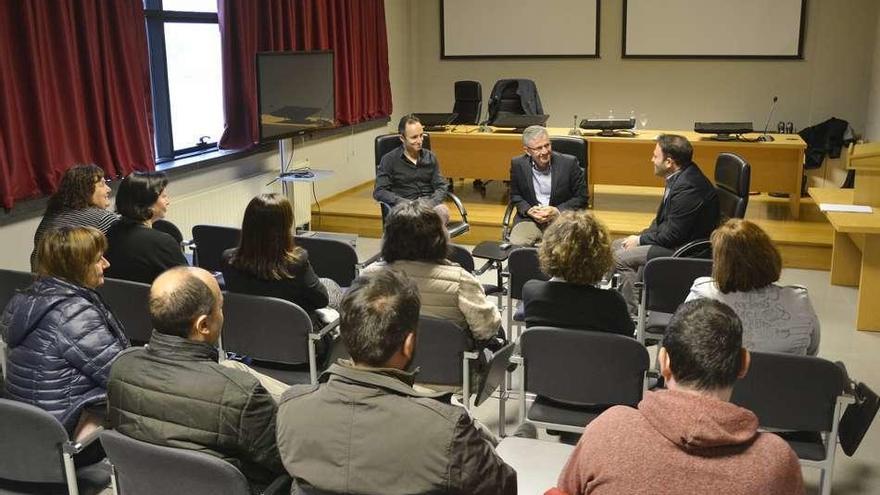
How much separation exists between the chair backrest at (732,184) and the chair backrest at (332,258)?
208cm

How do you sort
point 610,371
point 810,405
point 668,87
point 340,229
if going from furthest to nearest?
point 668,87 → point 340,229 → point 610,371 → point 810,405

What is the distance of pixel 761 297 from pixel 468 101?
5995mm

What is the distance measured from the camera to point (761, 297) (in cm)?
275

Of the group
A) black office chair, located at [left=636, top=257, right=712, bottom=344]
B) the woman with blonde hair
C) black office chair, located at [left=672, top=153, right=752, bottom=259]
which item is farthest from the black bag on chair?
black office chair, located at [left=672, top=153, right=752, bottom=259]

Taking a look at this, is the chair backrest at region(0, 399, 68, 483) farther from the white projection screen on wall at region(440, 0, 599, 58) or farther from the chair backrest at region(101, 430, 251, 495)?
the white projection screen on wall at region(440, 0, 599, 58)

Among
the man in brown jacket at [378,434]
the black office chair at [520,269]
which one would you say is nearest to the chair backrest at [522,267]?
the black office chair at [520,269]

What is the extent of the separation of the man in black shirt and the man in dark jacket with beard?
345cm

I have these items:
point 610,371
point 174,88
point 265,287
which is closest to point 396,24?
point 174,88

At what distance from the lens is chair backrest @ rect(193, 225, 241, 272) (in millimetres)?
4219

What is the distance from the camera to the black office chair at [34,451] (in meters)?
2.11

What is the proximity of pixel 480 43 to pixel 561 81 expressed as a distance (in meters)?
1.03

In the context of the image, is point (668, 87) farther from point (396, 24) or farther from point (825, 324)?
point (825, 324)

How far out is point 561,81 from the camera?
30.4ft

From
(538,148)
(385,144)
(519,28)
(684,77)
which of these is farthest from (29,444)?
(684,77)
